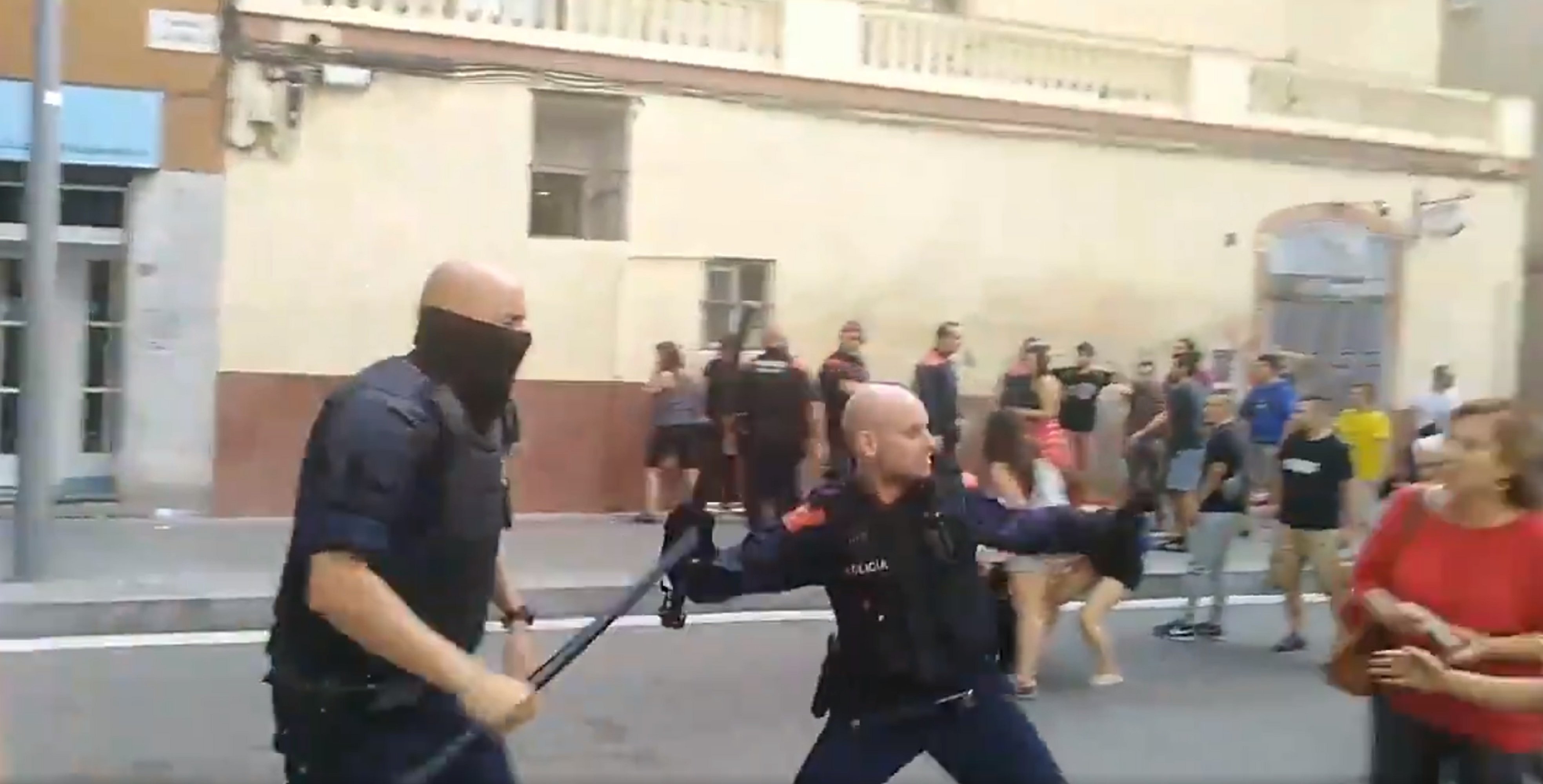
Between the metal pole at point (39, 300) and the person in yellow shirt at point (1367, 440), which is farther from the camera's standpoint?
the person in yellow shirt at point (1367, 440)

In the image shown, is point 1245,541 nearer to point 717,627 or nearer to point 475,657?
point 717,627

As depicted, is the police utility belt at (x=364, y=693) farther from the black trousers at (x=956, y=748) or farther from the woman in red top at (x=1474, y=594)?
the woman in red top at (x=1474, y=594)

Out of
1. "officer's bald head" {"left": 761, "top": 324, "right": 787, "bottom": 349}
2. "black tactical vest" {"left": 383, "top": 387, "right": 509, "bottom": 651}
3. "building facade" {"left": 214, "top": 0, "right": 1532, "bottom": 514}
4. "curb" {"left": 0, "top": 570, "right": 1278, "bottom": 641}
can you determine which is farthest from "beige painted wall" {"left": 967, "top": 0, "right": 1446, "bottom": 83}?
"black tactical vest" {"left": 383, "top": 387, "right": 509, "bottom": 651}

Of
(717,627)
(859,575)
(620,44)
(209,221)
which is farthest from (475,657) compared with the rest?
→ (620,44)

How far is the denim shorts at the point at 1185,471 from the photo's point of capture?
1234 cm

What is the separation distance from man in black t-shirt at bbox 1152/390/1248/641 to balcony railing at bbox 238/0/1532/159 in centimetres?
672

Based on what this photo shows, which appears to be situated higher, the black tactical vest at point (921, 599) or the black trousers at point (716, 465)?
the black tactical vest at point (921, 599)

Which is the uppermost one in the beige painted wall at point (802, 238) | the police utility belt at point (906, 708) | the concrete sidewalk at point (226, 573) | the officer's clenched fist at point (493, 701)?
the beige painted wall at point (802, 238)

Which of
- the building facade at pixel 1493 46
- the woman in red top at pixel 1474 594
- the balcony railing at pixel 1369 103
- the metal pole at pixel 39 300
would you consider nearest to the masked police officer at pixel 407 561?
the woman in red top at pixel 1474 594

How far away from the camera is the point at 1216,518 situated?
10102 millimetres

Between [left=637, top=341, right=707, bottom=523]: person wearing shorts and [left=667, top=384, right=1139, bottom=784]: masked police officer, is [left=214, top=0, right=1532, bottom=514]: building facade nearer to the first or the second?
[left=637, top=341, right=707, bottom=523]: person wearing shorts

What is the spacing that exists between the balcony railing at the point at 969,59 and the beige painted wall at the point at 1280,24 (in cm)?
53

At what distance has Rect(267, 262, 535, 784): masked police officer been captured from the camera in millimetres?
3143

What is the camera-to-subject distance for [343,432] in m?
3.21
